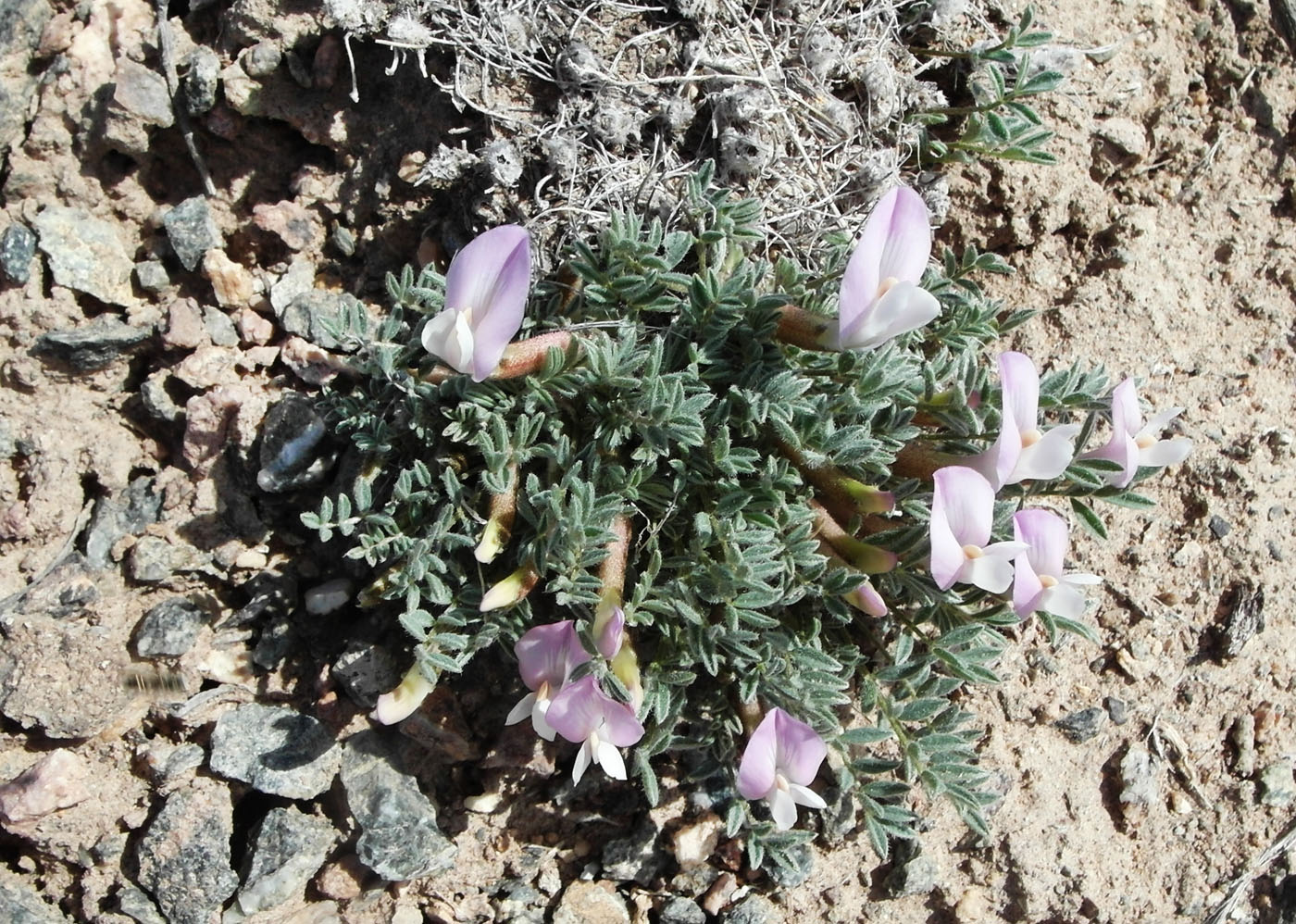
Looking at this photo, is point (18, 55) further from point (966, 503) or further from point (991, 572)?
point (991, 572)

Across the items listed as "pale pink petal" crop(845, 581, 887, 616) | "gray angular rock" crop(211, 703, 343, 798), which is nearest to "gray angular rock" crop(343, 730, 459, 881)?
"gray angular rock" crop(211, 703, 343, 798)

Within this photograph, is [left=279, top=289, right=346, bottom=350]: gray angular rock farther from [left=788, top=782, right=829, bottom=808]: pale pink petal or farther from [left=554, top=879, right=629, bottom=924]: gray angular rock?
[left=788, top=782, right=829, bottom=808]: pale pink petal

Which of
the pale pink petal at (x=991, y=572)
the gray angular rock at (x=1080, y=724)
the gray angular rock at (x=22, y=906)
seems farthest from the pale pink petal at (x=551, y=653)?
the gray angular rock at (x=1080, y=724)

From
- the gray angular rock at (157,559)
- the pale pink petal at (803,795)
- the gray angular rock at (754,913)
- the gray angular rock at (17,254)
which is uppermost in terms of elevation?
the gray angular rock at (17,254)

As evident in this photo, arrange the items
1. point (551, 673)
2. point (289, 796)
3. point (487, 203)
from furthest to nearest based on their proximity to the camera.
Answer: point (487, 203) < point (289, 796) < point (551, 673)

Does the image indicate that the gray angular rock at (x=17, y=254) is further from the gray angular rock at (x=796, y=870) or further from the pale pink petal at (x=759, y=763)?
the gray angular rock at (x=796, y=870)

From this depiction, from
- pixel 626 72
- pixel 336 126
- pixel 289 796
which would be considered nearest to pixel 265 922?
pixel 289 796

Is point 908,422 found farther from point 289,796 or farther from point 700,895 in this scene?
point 289,796
